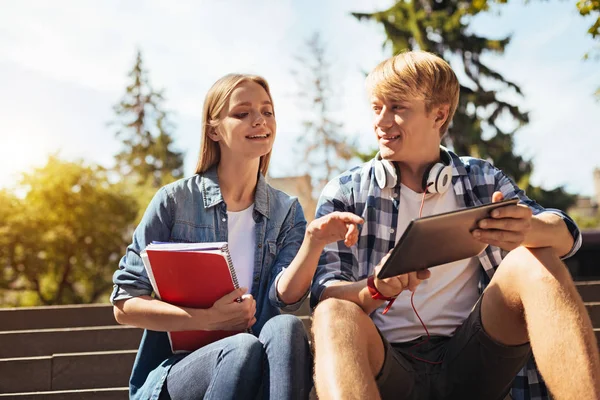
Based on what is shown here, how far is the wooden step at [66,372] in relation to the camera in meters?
4.13

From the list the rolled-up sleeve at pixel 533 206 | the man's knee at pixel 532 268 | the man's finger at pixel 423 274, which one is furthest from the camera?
the rolled-up sleeve at pixel 533 206

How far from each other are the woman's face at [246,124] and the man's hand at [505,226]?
1017mm

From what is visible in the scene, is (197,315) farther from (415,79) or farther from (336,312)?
(415,79)

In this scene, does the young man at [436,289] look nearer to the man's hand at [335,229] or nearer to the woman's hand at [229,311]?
the man's hand at [335,229]

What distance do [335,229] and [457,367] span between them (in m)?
0.69

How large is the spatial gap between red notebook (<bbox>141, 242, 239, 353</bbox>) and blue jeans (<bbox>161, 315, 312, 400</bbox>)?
0.16m

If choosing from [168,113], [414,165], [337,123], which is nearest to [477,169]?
[414,165]

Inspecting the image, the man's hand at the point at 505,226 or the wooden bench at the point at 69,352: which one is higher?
the man's hand at the point at 505,226

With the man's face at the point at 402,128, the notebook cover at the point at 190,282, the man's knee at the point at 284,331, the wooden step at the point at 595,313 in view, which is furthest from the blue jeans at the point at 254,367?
the wooden step at the point at 595,313

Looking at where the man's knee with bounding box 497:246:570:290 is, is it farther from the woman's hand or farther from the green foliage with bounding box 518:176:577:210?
the green foliage with bounding box 518:176:577:210

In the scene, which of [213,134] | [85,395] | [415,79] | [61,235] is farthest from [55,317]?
[61,235]

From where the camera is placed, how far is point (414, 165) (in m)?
A: 2.61

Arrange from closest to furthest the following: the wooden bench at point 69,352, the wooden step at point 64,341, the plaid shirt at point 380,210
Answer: the plaid shirt at point 380,210 < the wooden bench at point 69,352 < the wooden step at point 64,341

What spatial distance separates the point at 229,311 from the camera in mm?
2086
